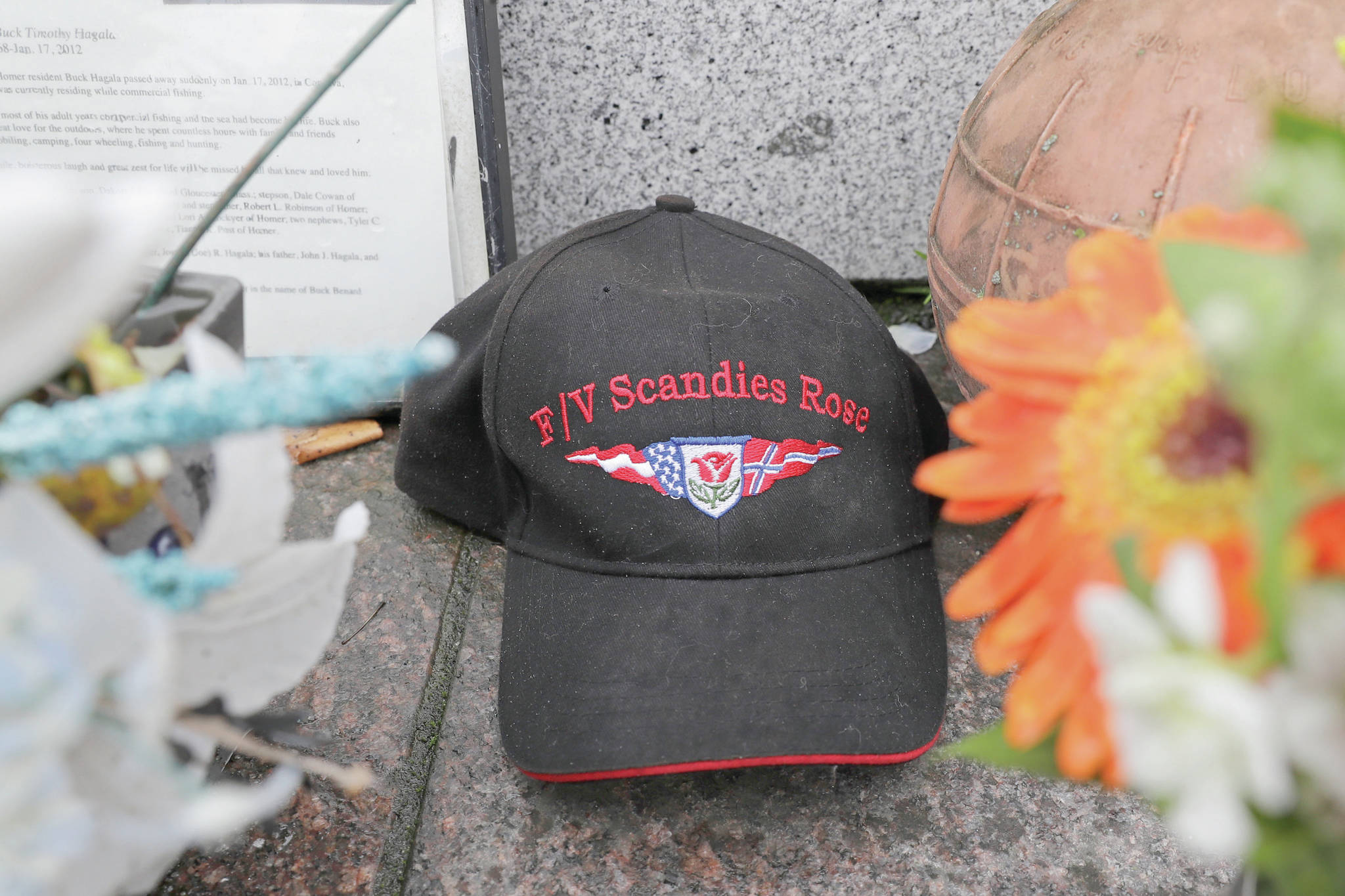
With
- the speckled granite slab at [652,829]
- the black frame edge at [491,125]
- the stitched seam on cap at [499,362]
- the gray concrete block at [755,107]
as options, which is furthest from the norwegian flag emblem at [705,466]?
the gray concrete block at [755,107]

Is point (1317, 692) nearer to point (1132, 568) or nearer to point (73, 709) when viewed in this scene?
point (1132, 568)

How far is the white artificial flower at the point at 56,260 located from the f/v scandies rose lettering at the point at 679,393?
538 mm

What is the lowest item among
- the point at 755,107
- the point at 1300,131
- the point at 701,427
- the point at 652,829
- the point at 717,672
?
the point at 652,829

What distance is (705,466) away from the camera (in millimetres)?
805

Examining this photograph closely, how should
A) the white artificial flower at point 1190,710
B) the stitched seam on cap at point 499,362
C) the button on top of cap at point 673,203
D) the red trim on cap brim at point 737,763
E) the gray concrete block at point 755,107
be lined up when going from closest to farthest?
the white artificial flower at point 1190,710 → the red trim on cap brim at point 737,763 → the stitched seam on cap at point 499,362 → the button on top of cap at point 673,203 → the gray concrete block at point 755,107

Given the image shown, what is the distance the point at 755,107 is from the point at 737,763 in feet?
3.21

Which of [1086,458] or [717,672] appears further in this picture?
[717,672]

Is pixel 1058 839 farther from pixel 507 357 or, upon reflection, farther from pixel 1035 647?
pixel 507 357

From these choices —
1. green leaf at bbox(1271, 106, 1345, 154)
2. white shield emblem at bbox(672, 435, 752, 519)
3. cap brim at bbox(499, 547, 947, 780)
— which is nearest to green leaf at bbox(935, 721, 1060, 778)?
green leaf at bbox(1271, 106, 1345, 154)

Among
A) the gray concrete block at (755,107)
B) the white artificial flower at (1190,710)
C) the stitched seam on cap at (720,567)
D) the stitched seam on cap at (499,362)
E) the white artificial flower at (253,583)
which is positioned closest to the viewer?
the white artificial flower at (1190,710)

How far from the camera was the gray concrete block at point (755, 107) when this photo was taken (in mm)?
1261

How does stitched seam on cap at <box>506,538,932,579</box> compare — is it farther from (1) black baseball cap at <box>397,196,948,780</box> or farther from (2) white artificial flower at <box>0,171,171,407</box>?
(2) white artificial flower at <box>0,171,171,407</box>

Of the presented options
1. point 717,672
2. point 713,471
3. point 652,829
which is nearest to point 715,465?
point 713,471

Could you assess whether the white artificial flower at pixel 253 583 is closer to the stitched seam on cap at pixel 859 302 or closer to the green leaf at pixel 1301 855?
the green leaf at pixel 1301 855
